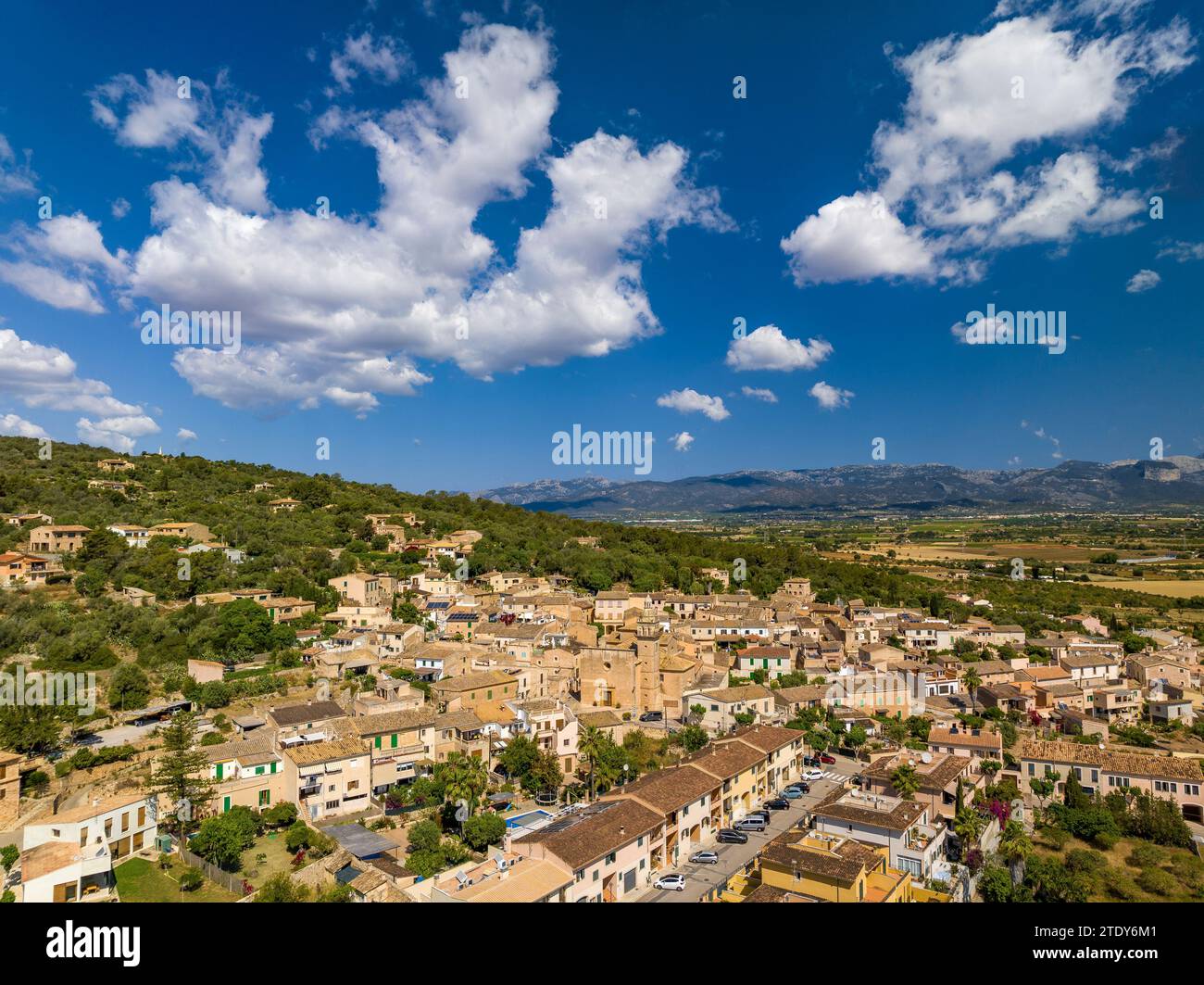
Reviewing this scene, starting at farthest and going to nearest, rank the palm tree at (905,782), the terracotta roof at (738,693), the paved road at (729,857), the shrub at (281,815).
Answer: the terracotta roof at (738,693), the palm tree at (905,782), the shrub at (281,815), the paved road at (729,857)

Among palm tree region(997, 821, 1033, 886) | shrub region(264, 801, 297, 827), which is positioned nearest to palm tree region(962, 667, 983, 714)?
palm tree region(997, 821, 1033, 886)

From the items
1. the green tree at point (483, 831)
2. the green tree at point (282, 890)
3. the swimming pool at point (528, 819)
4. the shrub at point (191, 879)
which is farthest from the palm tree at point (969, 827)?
the shrub at point (191, 879)

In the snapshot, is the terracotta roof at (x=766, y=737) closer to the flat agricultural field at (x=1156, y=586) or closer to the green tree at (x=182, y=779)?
the green tree at (x=182, y=779)

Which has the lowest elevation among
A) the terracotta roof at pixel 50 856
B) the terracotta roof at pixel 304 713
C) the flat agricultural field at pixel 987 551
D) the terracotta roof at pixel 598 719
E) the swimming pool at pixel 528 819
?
the swimming pool at pixel 528 819

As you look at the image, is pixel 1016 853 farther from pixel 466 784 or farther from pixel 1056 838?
pixel 466 784

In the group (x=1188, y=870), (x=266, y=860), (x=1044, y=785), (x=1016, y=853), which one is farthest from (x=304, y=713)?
(x=1188, y=870)

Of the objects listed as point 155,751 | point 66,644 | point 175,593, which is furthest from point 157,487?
point 155,751

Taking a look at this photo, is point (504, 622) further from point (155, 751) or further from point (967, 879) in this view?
point (967, 879)
